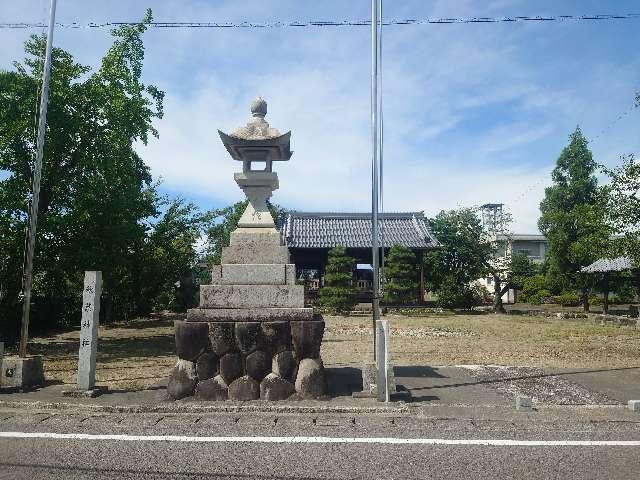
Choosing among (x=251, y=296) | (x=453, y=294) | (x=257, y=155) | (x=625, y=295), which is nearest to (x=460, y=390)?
(x=251, y=296)

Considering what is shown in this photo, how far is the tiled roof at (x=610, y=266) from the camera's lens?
74.3 feet

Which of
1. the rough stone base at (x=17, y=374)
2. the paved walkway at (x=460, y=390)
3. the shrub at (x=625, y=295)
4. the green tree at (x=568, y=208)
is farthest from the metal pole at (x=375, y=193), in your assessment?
the shrub at (x=625, y=295)

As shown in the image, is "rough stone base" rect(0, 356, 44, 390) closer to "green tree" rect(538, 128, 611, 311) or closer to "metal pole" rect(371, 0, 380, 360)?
"metal pole" rect(371, 0, 380, 360)

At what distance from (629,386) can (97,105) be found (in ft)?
43.5

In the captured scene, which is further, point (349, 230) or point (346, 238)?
point (349, 230)

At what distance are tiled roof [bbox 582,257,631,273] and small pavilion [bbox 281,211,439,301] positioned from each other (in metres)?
8.29

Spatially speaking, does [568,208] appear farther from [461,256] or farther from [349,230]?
[349,230]

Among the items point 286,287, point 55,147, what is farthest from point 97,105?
point 286,287

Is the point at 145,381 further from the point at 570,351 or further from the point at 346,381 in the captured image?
the point at 570,351

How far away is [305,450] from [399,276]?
69.8ft

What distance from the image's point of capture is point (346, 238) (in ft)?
94.7

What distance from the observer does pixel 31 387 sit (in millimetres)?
7074

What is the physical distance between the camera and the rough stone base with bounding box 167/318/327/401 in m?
6.30

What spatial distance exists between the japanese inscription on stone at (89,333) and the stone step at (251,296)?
61.7 inches
